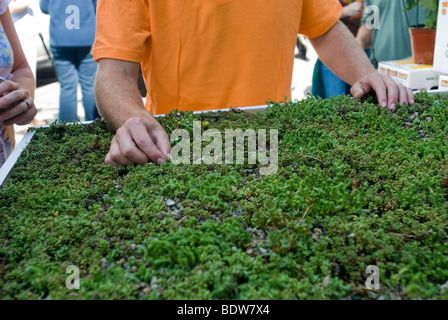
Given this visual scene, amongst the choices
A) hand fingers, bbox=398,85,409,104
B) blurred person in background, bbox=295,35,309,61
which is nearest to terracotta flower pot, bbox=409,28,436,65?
hand fingers, bbox=398,85,409,104

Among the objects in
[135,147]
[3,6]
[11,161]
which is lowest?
[11,161]

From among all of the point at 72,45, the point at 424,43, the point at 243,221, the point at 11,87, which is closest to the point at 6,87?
the point at 11,87

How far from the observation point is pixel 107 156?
Answer: 6.98ft

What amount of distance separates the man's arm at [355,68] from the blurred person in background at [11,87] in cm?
202

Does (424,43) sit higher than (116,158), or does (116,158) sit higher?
(424,43)

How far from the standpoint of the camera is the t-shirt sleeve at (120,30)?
2539mm

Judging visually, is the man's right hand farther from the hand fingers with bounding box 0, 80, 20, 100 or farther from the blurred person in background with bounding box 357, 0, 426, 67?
the blurred person in background with bounding box 357, 0, 426, 67

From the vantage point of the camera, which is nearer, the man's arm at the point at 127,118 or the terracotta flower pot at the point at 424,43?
the man's arm at the point at 127,118

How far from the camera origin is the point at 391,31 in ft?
16.5

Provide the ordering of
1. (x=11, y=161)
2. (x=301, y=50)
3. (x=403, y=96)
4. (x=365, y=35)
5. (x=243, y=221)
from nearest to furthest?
(x=243, y=221), (x=11, y=161), (x=403, y=96), (x=365, y=35), (x=301, y=50)

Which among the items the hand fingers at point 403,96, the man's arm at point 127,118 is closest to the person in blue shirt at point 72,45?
the man's arm at point 127,118

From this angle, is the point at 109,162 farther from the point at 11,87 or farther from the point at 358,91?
the point at 358,91

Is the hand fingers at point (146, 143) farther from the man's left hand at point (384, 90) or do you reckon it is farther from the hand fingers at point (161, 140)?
the man's left hand at point (384, 90)

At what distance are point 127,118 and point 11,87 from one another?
2.36ft
